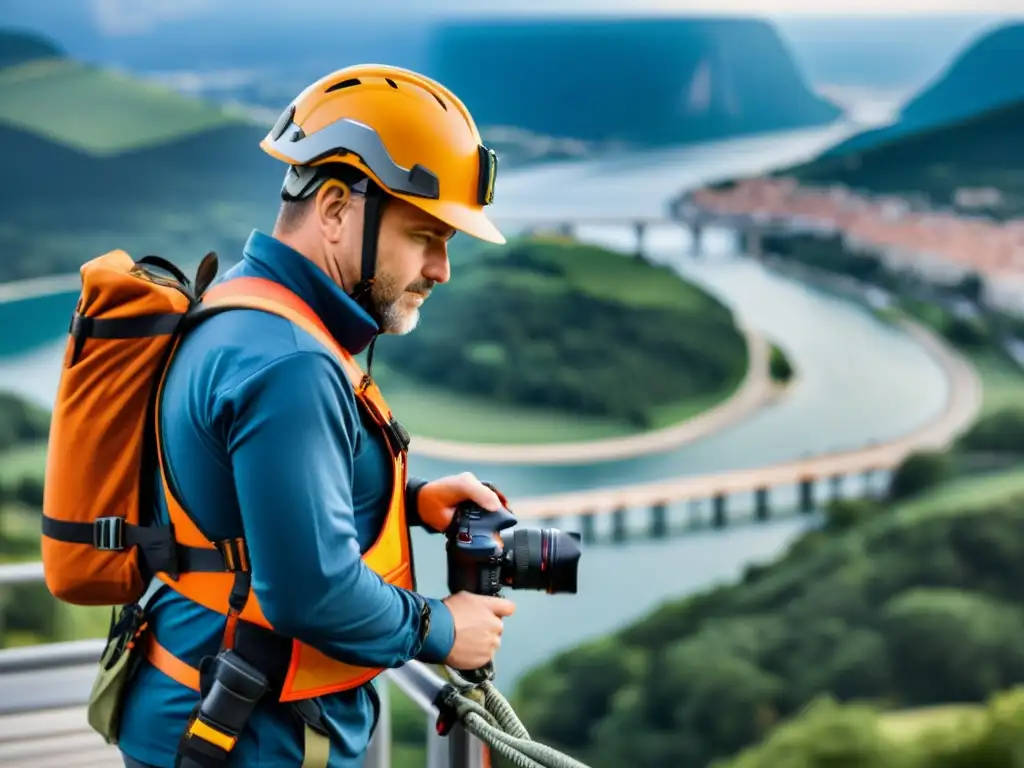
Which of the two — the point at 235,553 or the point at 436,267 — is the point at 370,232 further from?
the point at 235,553

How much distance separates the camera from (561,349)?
18.5 m

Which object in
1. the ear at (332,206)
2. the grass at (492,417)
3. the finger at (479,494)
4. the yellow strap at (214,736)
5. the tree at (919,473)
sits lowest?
the tree at (919,473)

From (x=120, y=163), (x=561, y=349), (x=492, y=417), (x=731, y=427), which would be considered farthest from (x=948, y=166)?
(x=120, y=163)

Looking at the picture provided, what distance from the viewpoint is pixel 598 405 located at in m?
18.1

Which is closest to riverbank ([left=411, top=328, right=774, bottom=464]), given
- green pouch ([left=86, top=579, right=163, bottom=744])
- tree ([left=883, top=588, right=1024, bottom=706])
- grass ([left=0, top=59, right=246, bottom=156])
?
tree ([left=883, top=588, right=1024, bottom=706])

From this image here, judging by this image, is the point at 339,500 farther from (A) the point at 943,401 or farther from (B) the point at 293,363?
(A) the point at 943,401

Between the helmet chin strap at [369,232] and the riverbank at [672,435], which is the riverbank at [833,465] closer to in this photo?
the riverbank at [672,435]

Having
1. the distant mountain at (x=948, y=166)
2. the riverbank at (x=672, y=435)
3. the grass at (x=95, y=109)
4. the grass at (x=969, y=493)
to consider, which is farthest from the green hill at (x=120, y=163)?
the grass at (x=969, y=493)

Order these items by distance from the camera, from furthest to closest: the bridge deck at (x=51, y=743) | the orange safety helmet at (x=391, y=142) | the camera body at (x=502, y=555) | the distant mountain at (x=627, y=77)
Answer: the distant mountain at (x=627, y=77) < the bridge deck at (x=51, y=743) < the camera body at (x=502, y=555) < the orange safety helmet at (x=391, y=142)

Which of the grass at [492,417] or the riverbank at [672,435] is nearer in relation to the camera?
the grass at [492,417]

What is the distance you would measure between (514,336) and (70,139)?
641cm

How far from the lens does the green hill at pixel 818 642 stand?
17000 millimetres

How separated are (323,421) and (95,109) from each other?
704 inches

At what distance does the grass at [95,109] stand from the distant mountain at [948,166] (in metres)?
8.08
